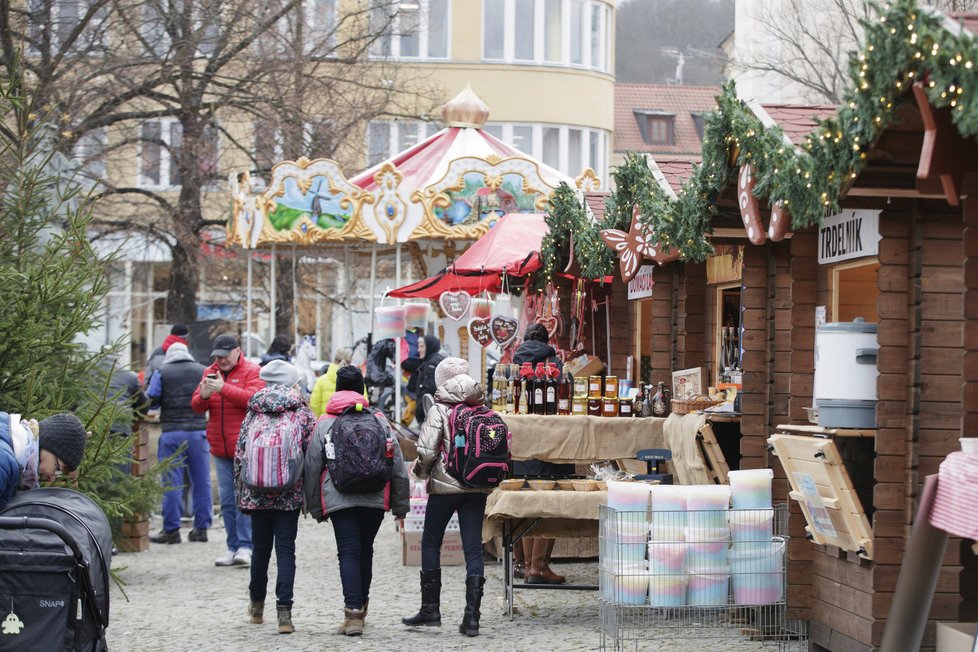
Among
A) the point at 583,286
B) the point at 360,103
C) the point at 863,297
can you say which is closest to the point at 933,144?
the point at 863,297

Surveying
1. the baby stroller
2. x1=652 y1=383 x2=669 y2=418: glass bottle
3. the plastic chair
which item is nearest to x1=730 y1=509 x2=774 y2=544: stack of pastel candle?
the plastic chair

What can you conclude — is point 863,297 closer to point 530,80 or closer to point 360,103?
point 360,103

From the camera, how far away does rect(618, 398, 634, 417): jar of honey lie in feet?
39.8

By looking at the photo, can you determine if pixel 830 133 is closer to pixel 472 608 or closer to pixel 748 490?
pixel 748 490

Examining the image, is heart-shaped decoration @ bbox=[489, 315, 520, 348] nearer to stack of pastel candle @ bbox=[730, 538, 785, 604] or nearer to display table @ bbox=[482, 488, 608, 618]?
display table @ bbox=[482, 488, 608, 618]

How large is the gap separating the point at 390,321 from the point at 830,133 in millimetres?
12080

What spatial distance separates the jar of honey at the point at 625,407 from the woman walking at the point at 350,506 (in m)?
2.51

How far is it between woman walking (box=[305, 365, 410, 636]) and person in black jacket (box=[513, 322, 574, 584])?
188 centimetres

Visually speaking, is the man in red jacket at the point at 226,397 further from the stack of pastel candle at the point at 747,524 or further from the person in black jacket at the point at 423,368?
the stack of pastel candle at the point at 747,524

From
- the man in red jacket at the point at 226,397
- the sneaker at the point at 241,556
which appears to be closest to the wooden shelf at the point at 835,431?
the man in red jacket at the point at 226,397

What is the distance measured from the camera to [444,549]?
543 inches

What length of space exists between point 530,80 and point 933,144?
38.4m

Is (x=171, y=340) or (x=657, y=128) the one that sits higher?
(x=657, y=128)

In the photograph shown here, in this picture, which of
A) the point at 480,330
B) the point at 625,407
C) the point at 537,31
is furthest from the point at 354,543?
the point at 537,31
